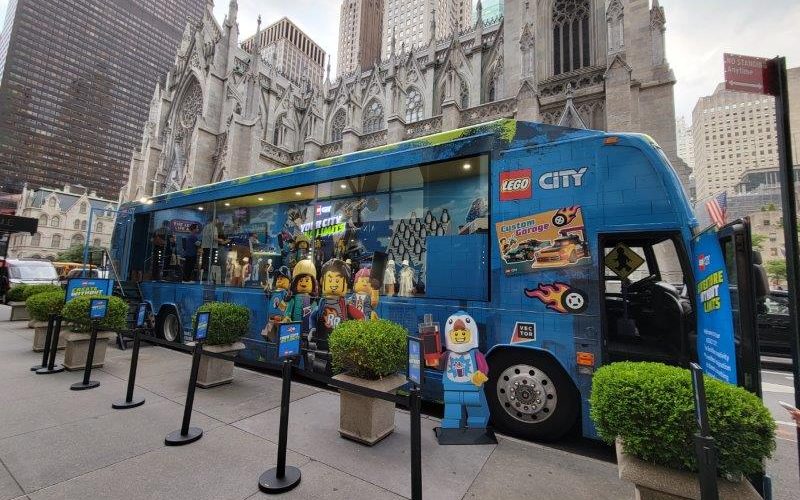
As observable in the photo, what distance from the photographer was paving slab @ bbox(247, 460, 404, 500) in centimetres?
303

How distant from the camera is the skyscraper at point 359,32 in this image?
87.9 meters

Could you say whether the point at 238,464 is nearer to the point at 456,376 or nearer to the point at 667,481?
the point at 456,376

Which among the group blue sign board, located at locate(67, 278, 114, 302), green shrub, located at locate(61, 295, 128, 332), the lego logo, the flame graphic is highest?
the lego logo

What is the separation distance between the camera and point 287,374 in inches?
128


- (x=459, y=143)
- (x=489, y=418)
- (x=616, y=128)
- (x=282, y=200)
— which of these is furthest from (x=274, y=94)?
(x=489, y=418)

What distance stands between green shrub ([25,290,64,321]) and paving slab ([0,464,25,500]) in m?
5.56

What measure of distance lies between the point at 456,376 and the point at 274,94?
39509 mm

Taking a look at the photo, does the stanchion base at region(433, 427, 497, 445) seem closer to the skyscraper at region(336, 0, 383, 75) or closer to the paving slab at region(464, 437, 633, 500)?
the paving slab at region(464, 437, 633, 500)

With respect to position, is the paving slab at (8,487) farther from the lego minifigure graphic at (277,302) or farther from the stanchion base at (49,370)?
the stanchion base at (49,370)

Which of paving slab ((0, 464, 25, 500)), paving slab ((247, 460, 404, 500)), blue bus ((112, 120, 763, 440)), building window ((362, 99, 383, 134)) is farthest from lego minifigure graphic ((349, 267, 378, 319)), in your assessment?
building window ((362, 99, 383, 134))

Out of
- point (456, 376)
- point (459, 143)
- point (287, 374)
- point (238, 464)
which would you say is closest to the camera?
point (287, 374)

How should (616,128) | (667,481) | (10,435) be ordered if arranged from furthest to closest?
(616,128) < (10,435) < (667,481)

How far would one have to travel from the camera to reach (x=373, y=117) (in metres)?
34.3

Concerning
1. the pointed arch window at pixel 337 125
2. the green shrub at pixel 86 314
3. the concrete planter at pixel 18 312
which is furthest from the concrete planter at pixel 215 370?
the pointed arch window at pixel 337 125
